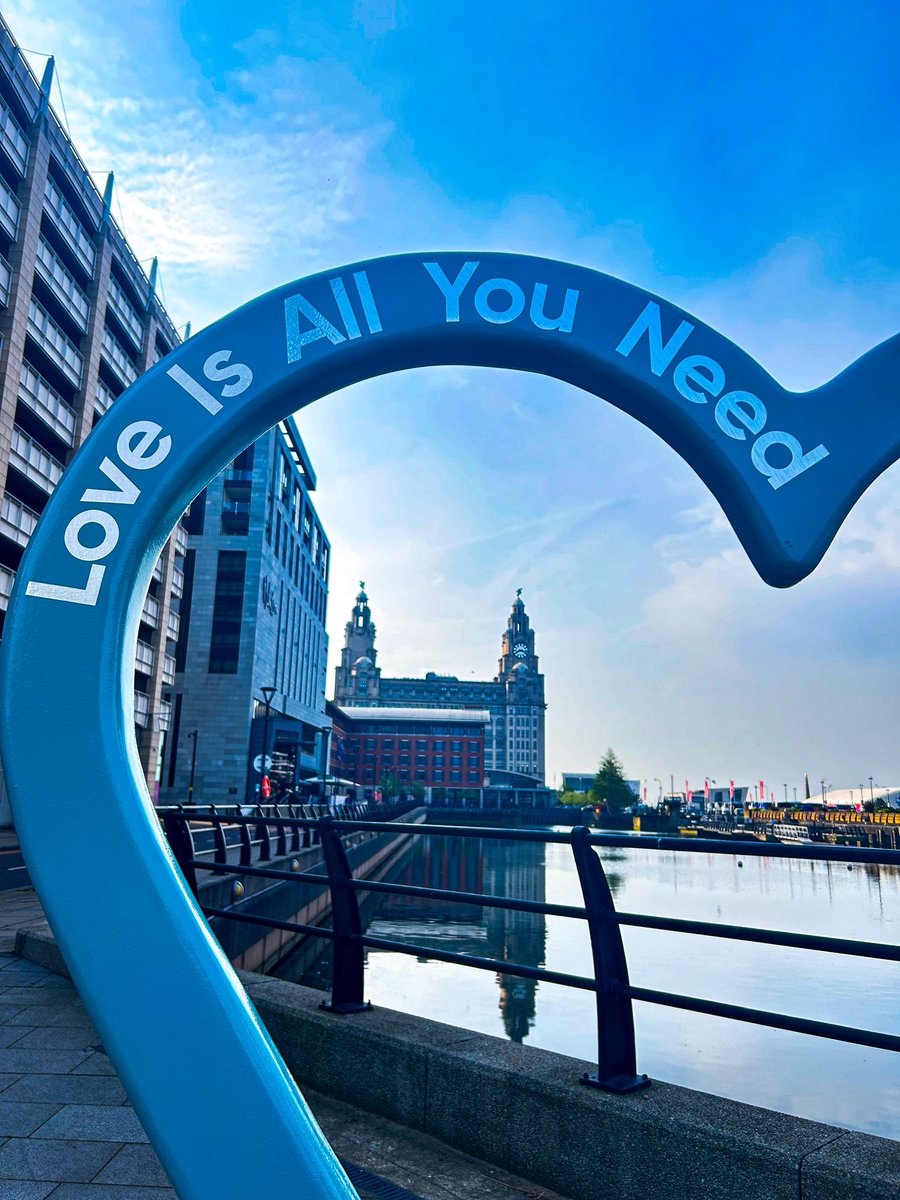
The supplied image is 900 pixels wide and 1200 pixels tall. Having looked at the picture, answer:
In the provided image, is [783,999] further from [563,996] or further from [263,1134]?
[263,1134]

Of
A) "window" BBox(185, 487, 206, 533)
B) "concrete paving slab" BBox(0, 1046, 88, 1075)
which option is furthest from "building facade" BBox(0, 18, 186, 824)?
"concrete paving slab" BBox(0, 1046, 88, 1075)

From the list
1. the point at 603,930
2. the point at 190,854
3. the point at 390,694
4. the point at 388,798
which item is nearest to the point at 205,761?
the point at 190,854

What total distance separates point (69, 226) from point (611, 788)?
348ft

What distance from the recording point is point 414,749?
12988 cm

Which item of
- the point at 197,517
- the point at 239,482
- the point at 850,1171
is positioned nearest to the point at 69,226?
the point at 239,482

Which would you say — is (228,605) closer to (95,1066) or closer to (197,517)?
(197,517)

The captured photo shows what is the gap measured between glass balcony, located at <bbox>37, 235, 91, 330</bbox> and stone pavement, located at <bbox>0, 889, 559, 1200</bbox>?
32.8 meters

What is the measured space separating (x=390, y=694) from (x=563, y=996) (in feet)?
546

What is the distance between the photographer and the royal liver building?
175 metres

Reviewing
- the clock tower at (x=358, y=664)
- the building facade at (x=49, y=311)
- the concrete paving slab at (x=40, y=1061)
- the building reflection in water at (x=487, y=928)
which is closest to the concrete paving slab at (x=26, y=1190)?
the concrete paving slab at (x=40, y=1061)

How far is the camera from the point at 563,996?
49.2ft

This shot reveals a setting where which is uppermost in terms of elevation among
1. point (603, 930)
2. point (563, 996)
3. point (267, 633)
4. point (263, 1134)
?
point (267, 633)

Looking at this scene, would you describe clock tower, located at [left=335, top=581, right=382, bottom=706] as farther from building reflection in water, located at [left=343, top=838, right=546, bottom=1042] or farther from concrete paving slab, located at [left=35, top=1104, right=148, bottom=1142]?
concrete paving slab, located at [left=35, top=1104, right=148, bottom=1142]

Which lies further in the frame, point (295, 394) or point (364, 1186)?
point (364, 1186)
